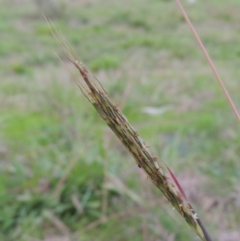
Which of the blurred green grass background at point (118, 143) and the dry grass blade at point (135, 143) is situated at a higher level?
the blurred green grass background at point (118, 143)

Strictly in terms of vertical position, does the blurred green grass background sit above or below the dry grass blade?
above

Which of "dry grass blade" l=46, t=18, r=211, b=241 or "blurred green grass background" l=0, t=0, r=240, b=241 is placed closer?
"dry grass blade" l=46, t=18, r=211, b=241

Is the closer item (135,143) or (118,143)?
(135,143)

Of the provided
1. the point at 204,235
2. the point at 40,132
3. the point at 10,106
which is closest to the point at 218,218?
the point at 40,132

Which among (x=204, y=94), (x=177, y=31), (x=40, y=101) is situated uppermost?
(x=177, y=31)

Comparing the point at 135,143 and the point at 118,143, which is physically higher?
the point at 118,143

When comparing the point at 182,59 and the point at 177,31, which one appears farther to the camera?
the point at 177,31

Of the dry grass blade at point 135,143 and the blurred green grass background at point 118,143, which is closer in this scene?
the dry grass blade at point 135,143

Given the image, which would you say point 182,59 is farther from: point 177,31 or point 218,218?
point 218,218
